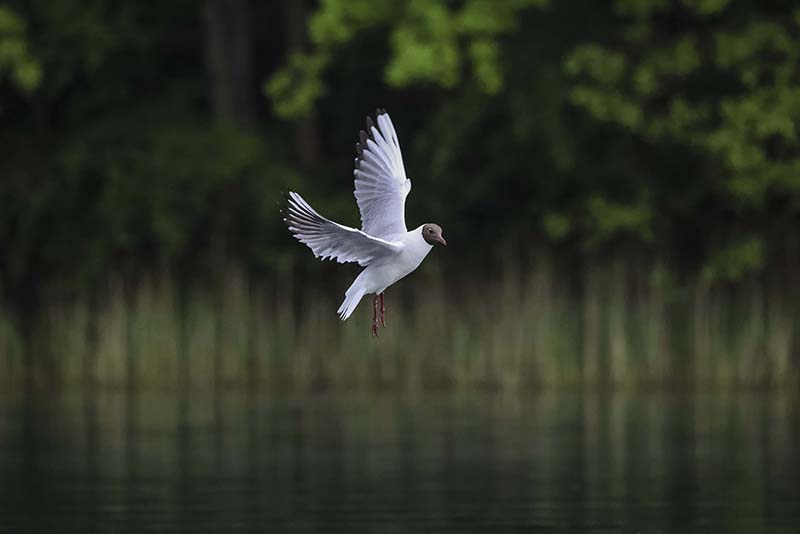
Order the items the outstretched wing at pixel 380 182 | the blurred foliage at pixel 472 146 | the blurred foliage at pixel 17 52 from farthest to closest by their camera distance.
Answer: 1. the blurred foliage at pixel 17 52
2. the blurred foliage at pixel 472 146
3. the outstretched wing at pixel 380 182

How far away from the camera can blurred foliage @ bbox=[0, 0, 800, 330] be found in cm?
3022

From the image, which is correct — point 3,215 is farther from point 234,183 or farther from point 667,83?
point 667,83

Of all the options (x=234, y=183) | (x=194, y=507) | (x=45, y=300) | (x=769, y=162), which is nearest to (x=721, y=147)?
(x=769, y=162)

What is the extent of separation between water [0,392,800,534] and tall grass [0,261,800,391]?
0.88 meters

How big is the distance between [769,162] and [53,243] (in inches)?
380

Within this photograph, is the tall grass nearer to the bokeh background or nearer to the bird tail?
the bokeh background

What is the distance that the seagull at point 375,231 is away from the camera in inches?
546

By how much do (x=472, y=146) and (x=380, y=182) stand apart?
17458mm

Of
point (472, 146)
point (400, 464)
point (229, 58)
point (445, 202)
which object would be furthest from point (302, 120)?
point (400, 464)

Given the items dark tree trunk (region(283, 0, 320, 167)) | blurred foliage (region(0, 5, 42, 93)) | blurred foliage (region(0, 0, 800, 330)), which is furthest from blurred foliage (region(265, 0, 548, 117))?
blurred foliage (region(0, 5, 42, 93))

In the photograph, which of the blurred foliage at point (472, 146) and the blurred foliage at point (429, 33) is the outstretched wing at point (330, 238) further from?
the blurred foliage at point (429, 33)

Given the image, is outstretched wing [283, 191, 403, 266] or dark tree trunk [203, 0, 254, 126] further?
dark tree trunk [203, 0, 254, 126]

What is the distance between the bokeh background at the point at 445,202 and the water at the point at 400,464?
110 cm

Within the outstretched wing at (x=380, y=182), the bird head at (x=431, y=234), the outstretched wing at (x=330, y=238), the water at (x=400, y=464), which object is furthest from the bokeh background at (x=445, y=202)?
the bird head at (x=431, y=234)
